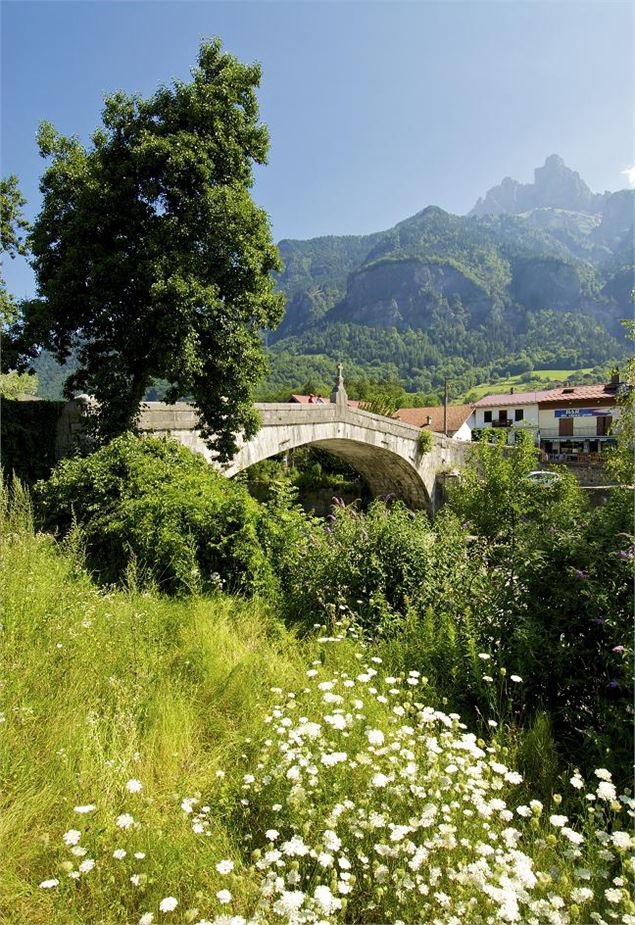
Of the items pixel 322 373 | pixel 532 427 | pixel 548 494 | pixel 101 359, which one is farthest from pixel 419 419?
pixel 322 373

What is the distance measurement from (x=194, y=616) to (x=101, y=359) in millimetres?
5951

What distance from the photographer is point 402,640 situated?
13.2 feet

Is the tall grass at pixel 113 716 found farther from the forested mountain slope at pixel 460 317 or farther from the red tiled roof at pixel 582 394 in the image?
the forested mountain slope at pixel 460 317

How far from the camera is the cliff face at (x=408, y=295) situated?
6708 inches

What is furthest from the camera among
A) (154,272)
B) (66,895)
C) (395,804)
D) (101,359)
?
(101,359)

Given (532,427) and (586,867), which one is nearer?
(586,867)

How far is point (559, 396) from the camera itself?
46.1 m

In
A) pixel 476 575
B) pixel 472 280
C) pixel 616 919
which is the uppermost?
pixel 472 280

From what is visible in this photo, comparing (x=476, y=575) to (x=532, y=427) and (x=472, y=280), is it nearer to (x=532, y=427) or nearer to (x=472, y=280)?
(x=532, y=427)

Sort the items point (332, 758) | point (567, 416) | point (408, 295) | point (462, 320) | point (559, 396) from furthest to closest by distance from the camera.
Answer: point (408, 295)
point (462, 320)
point (559, 396)
point (567, 416)
point (332, 758)

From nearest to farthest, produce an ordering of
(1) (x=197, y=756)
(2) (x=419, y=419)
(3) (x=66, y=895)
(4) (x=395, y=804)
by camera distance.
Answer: (3) (x=66, y=895) < (4) (x=395, y=804) < (1) (x=197, y=756) < (2) (x=419, y=419)

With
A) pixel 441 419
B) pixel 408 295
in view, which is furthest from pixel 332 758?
pixel 408 295

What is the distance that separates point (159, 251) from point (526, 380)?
11736 centimetres

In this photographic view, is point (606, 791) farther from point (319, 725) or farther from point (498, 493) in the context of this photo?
point (498, 493)
